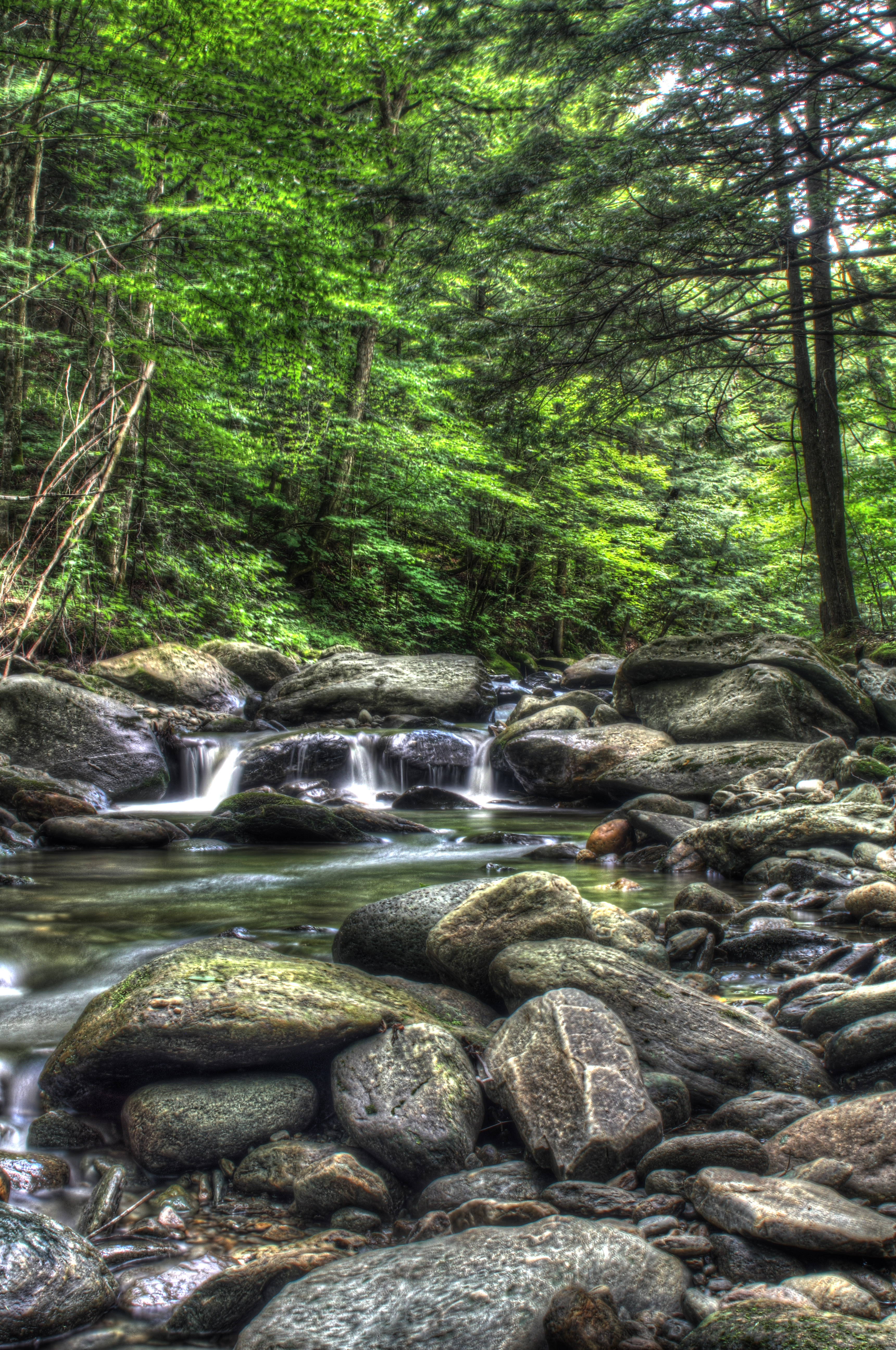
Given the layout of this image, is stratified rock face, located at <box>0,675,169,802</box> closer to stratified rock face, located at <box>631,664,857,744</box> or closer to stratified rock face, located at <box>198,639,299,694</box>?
stratified rock face, located at <box>198,639,299,694</box>

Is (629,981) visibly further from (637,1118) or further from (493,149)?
(493,149)

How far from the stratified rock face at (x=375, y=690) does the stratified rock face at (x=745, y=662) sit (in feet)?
10.1

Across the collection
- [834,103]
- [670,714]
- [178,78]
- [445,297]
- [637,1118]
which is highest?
[178,78]

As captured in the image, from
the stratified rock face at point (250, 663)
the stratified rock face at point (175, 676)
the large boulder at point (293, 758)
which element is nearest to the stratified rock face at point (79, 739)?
the large boulder at point (293, 758)

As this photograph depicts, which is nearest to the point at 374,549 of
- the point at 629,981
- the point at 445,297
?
the point at 445,297

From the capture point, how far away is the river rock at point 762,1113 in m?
2.67

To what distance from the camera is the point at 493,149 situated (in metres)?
10.3

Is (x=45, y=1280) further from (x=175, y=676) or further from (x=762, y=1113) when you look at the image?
(x=175, y=676)

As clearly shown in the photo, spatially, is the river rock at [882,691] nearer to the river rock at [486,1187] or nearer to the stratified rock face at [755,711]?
the stratified rock face at [755,711]

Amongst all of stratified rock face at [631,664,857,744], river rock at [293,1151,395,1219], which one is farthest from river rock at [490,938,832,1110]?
stratified rock face at [631,664,857,744]

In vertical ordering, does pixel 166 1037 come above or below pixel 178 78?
below

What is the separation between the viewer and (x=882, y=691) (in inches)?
387

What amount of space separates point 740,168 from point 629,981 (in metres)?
6.18

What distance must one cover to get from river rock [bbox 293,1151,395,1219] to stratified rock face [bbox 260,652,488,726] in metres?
10.4
